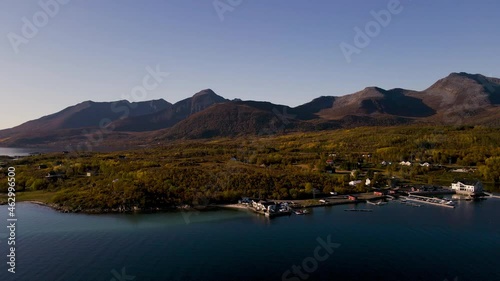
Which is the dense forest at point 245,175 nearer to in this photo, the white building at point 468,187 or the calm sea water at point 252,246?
the calm sea water at point 252,246

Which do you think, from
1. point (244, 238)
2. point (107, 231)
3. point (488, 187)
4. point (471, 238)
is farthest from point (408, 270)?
point (488, 187)

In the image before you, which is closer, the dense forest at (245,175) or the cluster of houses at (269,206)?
the cluster of houses at (269,206)

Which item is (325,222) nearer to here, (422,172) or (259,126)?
(422,172)

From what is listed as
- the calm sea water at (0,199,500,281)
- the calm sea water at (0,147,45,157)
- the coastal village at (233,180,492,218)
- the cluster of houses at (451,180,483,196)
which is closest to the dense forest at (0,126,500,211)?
the coastal village at (233,180,492,218)

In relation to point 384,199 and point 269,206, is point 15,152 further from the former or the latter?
point 384,199

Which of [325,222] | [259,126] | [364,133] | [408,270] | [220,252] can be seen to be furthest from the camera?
[259,126]

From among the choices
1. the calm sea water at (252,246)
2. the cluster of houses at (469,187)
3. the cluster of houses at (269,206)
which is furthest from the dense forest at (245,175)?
the cluster of houses at (469,187)
